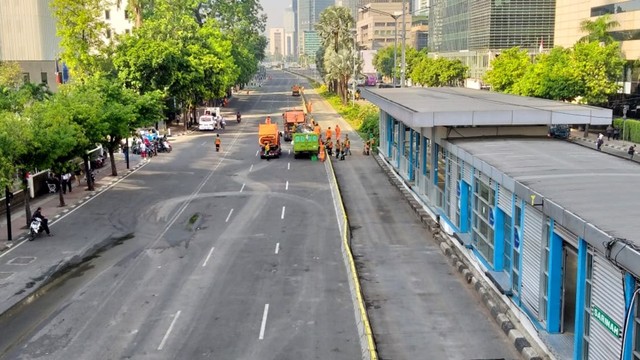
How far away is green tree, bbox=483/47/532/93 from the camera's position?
3179 inches

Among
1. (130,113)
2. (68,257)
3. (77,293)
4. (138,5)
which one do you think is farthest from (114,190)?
(138,5)

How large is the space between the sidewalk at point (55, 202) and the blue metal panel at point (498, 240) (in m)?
19.7

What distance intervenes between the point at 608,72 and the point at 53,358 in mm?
63697

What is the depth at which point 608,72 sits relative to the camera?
6769 centimetres

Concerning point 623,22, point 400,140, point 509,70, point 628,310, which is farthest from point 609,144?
point 628,310

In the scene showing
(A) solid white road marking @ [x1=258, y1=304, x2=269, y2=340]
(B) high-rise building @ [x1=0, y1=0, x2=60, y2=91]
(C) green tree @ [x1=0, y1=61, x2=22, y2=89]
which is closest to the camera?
(A) solid white road marking @ [x1=258, y1=304, x2=269, y2=340]

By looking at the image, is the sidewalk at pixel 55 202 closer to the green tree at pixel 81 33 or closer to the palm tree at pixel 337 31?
the green tree at pixel 81 33

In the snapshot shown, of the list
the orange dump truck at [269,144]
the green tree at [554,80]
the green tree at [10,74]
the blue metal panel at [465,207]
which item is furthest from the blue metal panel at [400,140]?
the green tree at [10,74]

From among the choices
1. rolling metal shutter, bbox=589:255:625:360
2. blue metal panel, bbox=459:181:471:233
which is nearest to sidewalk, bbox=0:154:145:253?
blue metal panel, bbox=459:181:471:233

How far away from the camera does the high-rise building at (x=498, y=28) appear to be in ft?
352

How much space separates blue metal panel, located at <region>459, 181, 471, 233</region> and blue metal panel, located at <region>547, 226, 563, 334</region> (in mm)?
8497

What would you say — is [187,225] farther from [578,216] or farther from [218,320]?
[578,216]

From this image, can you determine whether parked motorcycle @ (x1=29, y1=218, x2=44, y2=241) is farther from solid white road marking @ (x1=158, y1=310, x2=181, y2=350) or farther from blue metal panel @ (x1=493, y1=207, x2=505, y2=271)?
blue metal panel @ (x1=493, y1=207, x2=505, y2=271)

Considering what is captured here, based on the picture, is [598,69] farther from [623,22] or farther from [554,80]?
[623,22]
